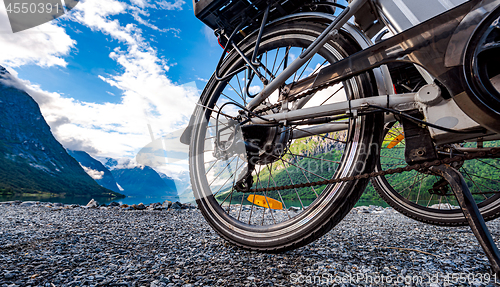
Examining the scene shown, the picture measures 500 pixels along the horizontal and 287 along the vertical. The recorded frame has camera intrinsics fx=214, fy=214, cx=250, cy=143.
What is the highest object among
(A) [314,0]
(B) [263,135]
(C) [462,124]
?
(A) [314,0]

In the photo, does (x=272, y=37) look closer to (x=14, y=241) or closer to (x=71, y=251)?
(x=71, y=251)

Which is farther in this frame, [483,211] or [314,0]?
[483,211]

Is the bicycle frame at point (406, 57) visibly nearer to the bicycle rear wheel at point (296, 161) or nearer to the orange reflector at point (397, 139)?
the bicycle rear wheel at point (296, 161)

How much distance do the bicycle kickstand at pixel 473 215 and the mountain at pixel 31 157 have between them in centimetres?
7258

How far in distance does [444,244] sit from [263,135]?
1653mm

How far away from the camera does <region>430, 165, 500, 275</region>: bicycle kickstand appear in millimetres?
811

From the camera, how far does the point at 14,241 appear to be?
5.30ft

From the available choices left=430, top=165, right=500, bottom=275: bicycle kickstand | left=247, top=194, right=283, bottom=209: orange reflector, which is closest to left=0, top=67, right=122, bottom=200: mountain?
left=247, top=194, right=283, bottom=209: orange reflector

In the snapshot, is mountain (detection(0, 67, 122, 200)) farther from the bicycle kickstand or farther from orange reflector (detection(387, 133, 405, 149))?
the bicycle kickstand

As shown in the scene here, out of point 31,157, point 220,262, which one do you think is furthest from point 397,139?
point 31,157

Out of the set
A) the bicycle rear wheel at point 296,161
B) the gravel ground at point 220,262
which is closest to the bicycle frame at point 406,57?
the bicycle rear wheel at point 296,161

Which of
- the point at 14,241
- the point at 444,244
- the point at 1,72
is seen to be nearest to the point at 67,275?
the point at 14,241

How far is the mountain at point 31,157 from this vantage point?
203 ft

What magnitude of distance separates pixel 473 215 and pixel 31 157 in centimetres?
10390
